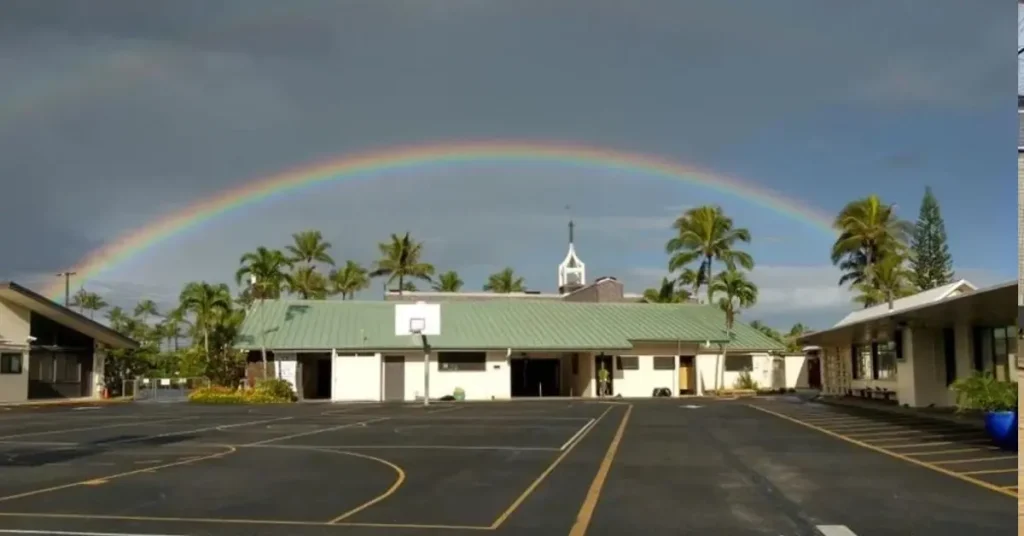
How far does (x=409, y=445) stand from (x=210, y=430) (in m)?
7.90

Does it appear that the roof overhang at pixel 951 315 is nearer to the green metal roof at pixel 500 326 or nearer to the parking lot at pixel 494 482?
the parking lot at pixel 494 482

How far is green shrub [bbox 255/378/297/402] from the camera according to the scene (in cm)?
4572

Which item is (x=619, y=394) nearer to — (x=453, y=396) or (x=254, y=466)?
(x=453, y=396)

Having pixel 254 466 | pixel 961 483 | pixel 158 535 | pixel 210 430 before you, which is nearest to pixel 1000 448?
pixel 961 483

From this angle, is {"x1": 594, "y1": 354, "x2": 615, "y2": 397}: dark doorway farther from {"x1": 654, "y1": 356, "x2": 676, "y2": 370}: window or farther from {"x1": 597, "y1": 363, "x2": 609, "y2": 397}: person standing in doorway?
{"x1": 654, "y1": 356, "x2": 676, "y2": 370}: window

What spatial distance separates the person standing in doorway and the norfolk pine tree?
27.4 m

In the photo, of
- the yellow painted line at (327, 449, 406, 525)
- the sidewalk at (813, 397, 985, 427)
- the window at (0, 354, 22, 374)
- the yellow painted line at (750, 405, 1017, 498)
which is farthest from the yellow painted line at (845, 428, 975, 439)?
the window at (0, 354, 22, 374)

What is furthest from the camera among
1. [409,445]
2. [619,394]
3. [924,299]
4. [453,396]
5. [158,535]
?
[619,394]

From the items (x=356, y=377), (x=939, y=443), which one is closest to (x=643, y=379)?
(x=356, y=377)

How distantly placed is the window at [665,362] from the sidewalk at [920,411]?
1250 cm

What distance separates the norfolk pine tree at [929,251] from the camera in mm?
66688

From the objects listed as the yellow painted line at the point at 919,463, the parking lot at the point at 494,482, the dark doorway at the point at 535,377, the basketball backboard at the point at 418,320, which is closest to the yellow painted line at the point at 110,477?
the parking lot at the point at 494,482

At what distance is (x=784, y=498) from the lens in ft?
41.3

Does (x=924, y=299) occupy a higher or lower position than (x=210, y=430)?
higher
